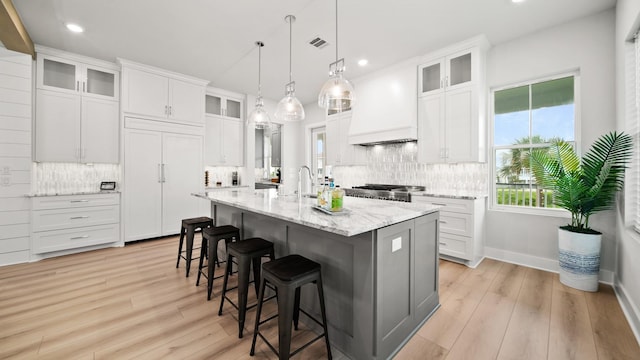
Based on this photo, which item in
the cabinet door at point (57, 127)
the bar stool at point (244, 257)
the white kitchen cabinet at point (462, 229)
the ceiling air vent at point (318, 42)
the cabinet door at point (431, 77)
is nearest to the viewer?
the bar stool at point (244, 257)

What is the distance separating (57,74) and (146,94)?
1.11 meters

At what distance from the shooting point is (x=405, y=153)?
4.58 meters

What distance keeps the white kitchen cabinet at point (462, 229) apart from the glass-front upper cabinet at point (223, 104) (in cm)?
448

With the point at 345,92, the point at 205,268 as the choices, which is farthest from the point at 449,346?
the point at 205,268

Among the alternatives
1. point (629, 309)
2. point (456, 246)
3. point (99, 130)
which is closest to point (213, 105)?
point (99, 130)

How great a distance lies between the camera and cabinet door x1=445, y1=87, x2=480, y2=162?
Result: 3.47 metres

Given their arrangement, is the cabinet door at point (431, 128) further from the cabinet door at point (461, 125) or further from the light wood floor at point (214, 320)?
the light wood floor at point (214, 320)

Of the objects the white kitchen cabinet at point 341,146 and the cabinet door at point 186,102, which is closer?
the cabinet door at point 186,102

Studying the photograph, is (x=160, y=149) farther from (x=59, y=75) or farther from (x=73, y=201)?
(x=59, y=75)

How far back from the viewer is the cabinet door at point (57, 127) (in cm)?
368

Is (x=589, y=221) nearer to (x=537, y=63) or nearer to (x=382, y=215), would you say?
(x=537, y=63)

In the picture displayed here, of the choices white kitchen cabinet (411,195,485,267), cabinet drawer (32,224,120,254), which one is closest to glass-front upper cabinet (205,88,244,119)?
cabinet drawer (32,224,120,254)

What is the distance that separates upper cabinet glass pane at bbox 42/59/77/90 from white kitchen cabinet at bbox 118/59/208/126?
653 millimetres

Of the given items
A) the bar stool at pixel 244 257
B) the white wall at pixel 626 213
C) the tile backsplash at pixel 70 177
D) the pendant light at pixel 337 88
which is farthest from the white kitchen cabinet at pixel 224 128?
the white wall at pixel 626 213
